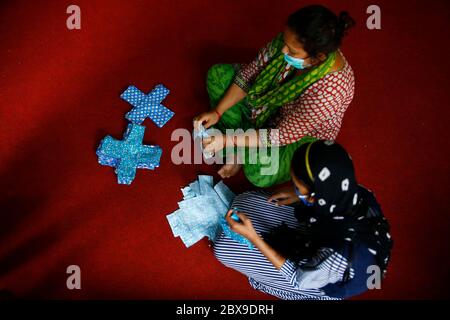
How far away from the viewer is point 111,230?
194cm

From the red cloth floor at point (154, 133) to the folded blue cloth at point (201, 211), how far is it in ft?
0.16

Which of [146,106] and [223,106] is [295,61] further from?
[146,106]

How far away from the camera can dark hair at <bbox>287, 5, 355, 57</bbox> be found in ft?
4.35

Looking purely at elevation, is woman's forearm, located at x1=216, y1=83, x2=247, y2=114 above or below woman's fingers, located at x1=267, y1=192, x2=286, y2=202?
above

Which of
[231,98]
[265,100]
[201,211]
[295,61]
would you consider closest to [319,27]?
[295,61]

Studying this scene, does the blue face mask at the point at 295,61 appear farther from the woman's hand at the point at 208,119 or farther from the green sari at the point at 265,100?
the woman's hand at the point at 208,119

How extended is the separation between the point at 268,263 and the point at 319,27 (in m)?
0.95

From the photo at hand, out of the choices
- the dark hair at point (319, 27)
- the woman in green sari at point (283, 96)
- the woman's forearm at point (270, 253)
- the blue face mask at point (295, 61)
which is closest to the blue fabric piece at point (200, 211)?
the woman in green sari at point (283, 96)

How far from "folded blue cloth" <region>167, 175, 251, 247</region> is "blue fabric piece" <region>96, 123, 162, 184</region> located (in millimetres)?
243

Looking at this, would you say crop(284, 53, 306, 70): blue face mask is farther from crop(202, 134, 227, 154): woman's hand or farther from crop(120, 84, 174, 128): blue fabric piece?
crop(120, 84, 174, 128): blue fabric piece

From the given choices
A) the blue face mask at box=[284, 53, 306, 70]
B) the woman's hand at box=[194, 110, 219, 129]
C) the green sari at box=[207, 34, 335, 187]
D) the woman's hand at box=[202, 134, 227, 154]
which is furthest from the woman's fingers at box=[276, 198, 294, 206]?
the blue face mask at box=[284, 53, 306, 70]
